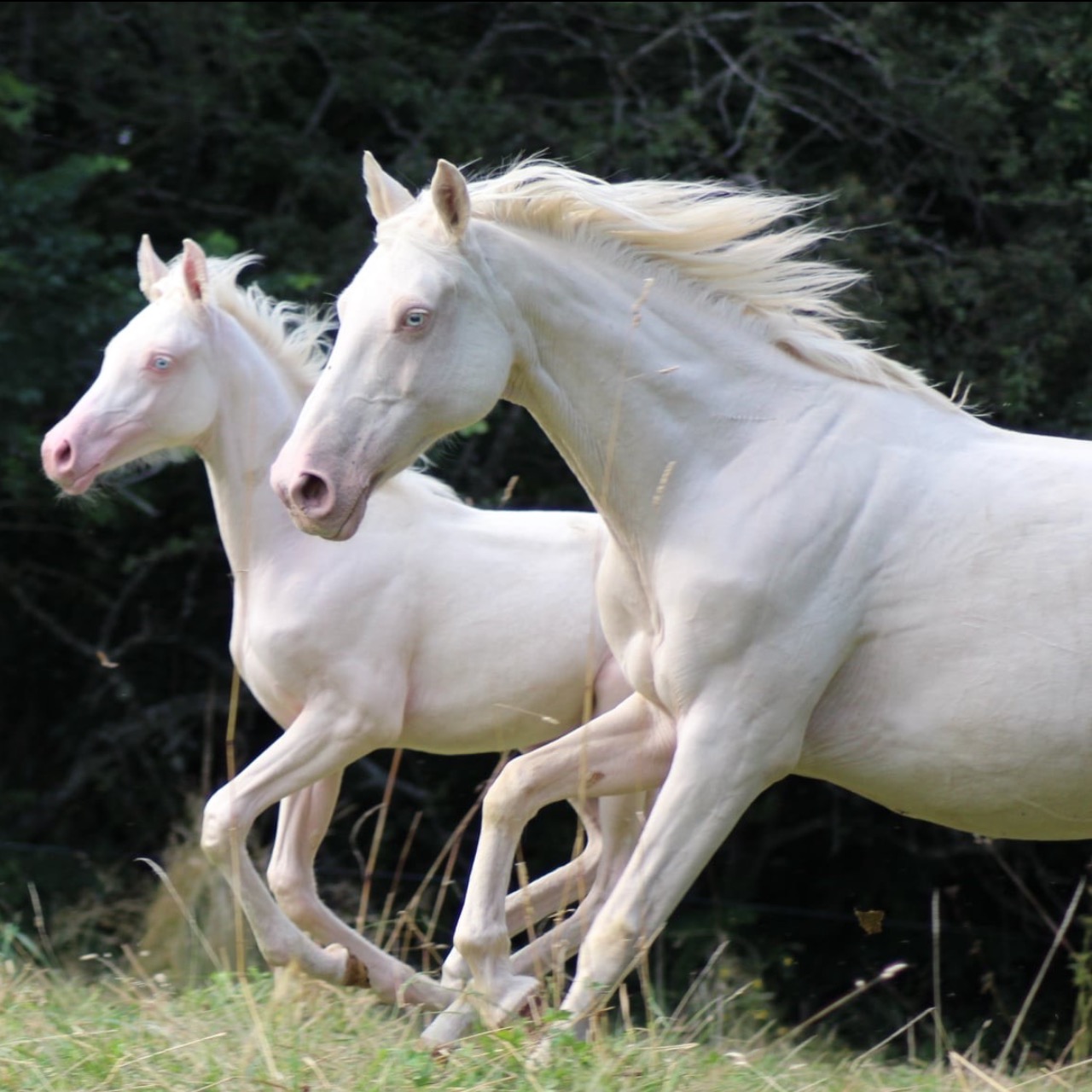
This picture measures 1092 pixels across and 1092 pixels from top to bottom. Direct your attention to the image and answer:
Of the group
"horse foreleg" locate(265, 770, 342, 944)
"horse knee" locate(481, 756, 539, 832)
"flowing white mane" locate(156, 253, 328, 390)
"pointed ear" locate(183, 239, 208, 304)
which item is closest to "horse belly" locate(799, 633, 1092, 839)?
"horse knee" locate(481, 756, 539, 832)

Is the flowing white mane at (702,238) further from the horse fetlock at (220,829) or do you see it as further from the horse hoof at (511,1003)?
the horse fetlock at (220,829)

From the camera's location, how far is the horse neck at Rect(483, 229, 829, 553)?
11.7ft

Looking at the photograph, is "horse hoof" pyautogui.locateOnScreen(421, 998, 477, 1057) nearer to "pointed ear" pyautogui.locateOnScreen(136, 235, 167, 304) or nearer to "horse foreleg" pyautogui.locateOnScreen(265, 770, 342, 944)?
"horse foreleg" pyautogui.locateOnScreen(265, 770, 342, 944)

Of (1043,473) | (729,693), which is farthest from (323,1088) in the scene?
(1043,473)

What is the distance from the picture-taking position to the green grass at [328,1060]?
3.08m

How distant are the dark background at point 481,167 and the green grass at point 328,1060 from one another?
3.74m

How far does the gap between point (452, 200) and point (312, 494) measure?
0.68 meters

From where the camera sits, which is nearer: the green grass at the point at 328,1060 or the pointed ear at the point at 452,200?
the green grass at the point at 328,1060

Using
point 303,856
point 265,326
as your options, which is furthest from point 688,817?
point 265,326

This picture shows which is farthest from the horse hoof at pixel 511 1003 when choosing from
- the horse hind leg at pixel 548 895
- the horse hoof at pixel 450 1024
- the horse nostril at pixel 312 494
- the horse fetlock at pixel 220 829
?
the horse fetlock at pixel 220 829

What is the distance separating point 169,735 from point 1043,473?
704 centimetres

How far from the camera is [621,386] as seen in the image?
3.60 metres

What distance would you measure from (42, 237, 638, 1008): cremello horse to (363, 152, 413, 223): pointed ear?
1.37 m

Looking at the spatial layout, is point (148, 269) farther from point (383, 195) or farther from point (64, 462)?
point (383, 195)
